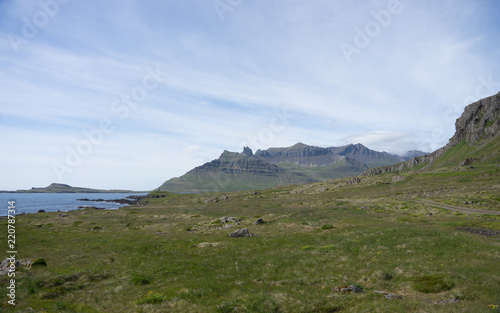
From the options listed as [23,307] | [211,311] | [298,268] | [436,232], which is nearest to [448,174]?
[436,232]

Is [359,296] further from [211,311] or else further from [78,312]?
[78,312]

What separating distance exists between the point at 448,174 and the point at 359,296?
174m

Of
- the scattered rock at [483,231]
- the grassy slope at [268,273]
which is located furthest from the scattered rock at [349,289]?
the scattered rock at [483,231]

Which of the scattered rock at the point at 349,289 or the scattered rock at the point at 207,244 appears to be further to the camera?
the scattered rock at the point at 207,244

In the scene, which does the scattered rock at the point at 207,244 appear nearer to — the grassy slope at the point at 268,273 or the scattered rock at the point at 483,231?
the grassy slope at the point at 268,273

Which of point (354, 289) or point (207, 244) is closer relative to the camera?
point (354, 289)

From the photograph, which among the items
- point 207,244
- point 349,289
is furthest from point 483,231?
point 207,244

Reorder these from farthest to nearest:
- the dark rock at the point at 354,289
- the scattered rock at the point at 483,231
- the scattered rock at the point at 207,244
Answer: the scattered rock at the point at 207,244 → the scattered rock at the point at 483,231 → the dark rock at the point at 354,289

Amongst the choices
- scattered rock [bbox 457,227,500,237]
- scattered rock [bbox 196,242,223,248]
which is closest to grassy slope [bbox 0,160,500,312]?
scattered rock [bbox 196,242,223,248]

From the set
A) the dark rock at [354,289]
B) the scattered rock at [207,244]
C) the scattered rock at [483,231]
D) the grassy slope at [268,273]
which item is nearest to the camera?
the grassy slope at [268,273]

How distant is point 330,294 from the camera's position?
1872 cm

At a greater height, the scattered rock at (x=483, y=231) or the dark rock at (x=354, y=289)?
the dark rock at (x=354, y=289)

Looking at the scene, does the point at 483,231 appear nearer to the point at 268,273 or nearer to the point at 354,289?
the point at 354,289

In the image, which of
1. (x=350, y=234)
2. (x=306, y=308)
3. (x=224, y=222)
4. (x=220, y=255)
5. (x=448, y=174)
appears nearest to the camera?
(x=306, y=308)
